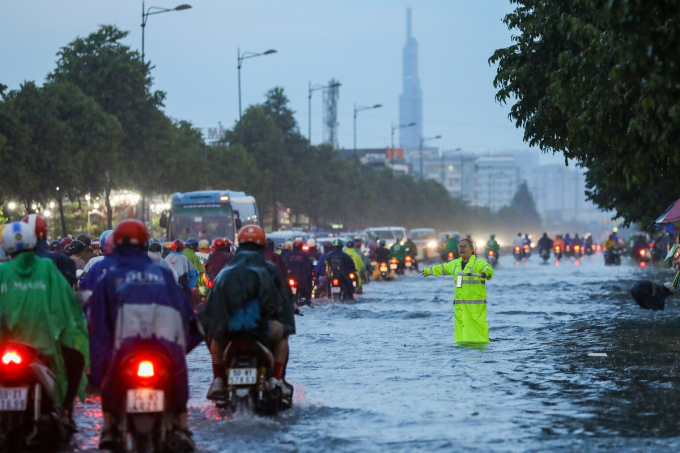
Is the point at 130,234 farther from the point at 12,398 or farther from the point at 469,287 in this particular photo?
the point at 469,287

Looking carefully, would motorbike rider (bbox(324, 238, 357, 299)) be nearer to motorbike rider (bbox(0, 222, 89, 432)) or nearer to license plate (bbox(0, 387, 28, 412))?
motorbike rider (bbox(0, 222, 89, 432))

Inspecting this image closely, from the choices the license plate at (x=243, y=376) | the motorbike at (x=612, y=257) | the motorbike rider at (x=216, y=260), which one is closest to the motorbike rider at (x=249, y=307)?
the license plate at (x=243, y=376)

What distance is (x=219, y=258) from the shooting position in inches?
883

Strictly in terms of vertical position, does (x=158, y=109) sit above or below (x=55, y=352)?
above

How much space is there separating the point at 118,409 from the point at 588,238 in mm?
87613

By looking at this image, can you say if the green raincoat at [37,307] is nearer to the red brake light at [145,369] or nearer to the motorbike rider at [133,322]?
the motorbike rider at [133,322]

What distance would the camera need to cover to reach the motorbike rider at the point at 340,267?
97.9ft

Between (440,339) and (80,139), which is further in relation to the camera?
(80,139)

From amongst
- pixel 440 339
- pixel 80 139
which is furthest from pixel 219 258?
pixel 80 139

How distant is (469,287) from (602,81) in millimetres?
3161

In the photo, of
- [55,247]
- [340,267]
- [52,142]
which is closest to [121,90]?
[52,142]

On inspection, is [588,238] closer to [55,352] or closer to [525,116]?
[525,116]

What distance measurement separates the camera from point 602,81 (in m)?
16.6

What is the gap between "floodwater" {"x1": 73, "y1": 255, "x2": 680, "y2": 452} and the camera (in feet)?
30.2
